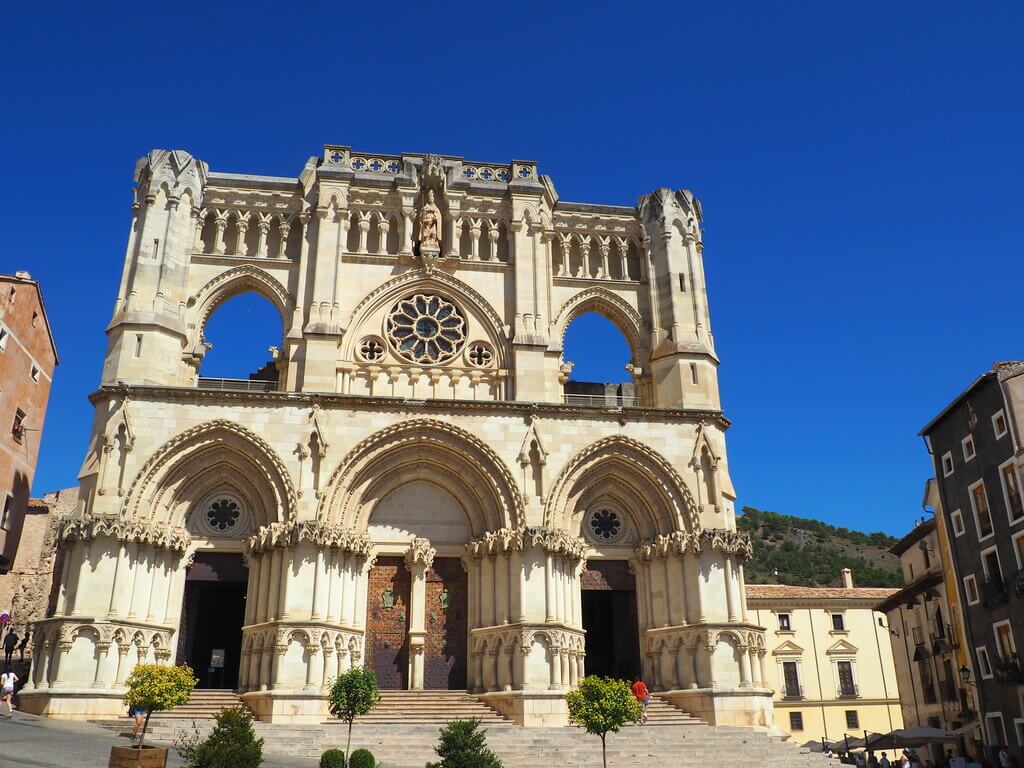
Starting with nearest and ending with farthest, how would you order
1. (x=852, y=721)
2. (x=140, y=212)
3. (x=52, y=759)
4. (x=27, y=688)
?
(x=52, y=759) → (x=27, y=688) → (x=140, y=212) → (x=852, y=721)

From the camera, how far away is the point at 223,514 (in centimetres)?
2441

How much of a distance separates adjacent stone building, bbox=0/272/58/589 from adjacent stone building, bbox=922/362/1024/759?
1252 inches

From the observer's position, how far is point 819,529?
327ft

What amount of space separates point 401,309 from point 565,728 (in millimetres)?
13707

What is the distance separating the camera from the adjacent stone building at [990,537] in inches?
977

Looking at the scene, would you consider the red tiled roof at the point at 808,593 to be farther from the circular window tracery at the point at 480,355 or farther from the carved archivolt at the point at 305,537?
the carved archivolt at the point at 305,537

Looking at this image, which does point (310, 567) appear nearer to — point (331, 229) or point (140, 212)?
point (331, 229)

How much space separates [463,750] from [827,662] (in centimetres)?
3430

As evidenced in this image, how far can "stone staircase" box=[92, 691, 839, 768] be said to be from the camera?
19.3 m

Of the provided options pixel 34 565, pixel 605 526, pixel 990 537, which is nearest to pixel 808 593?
pixel 990 537

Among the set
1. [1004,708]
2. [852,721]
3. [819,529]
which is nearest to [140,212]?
[1004,708]

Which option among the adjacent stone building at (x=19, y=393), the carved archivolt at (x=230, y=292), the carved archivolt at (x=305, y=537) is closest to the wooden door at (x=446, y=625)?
the carved archivolt at (x=305, y=537)

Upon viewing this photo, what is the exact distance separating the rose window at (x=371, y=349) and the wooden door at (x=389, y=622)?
6.33 meters

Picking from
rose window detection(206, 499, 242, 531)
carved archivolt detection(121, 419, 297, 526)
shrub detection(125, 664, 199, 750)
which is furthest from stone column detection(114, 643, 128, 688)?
shrub detection(125, 664, 199, 750)
